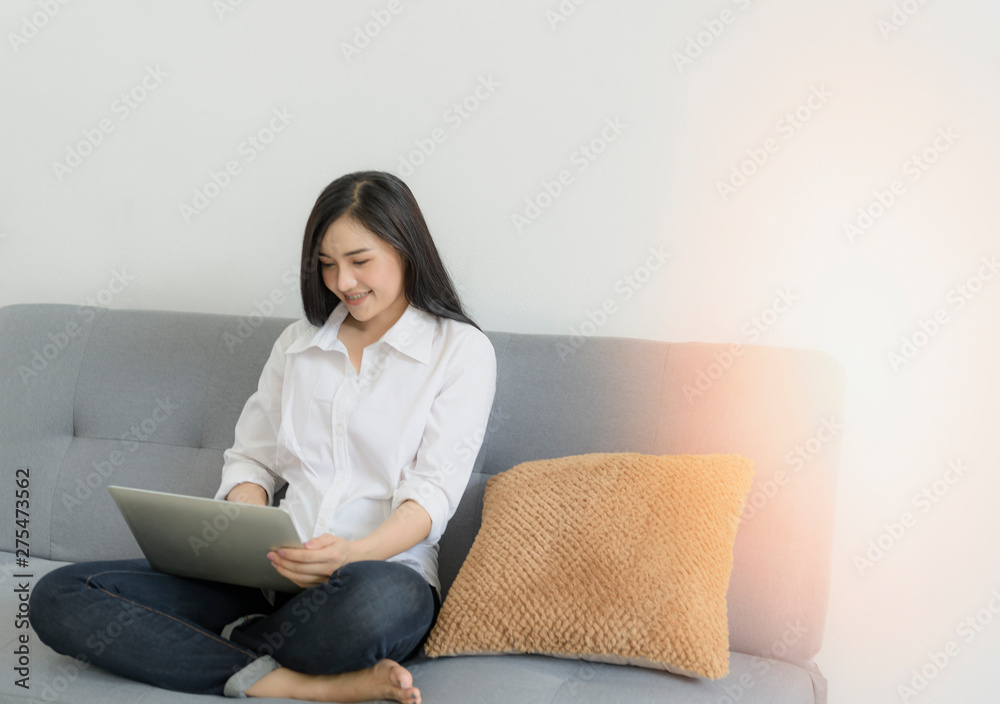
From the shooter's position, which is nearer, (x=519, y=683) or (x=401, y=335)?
(x=519, y=683)

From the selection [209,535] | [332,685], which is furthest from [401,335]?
[332,685]

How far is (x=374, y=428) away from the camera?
143 cm

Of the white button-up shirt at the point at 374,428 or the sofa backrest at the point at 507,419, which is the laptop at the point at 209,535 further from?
the sofa backrest at the point at 507,419

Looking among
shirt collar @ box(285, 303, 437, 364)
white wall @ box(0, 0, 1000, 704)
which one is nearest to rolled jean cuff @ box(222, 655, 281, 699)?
shirt collar @ box(285, 303, 437, 364)

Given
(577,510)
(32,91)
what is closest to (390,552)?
(577,510)

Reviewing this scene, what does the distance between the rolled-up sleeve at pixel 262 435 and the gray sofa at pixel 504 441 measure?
0.14m

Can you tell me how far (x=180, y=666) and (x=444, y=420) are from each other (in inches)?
21.6

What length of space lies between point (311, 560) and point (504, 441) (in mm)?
479

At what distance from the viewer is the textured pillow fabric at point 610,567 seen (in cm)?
117

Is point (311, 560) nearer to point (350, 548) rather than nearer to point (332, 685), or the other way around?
point (350, 548)

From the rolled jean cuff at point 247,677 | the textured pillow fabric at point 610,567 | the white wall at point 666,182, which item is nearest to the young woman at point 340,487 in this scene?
the rolled jean cuff at point 247,677

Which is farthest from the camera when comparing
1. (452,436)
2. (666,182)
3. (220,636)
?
(666,182)

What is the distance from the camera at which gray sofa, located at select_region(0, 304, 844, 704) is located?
3.90ft

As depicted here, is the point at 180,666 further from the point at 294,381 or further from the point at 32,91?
the point at 32,91
